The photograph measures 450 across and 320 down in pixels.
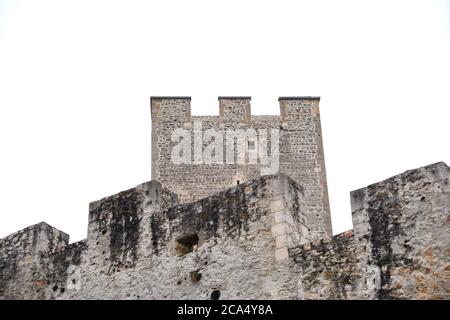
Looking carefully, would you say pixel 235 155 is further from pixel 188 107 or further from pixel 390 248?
pixel 390 248

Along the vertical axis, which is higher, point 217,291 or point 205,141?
point 205,141

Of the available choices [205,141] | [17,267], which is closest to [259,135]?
[205,141]

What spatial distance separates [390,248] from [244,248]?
1.80 meters

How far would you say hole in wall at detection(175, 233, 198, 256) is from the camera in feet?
33.2

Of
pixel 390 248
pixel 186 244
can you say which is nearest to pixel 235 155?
pixel 186 244

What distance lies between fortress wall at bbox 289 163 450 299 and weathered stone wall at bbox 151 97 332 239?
1780 centimetres

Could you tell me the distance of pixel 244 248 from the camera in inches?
376

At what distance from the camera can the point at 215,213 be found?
395 inches

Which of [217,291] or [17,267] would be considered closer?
[217,291]

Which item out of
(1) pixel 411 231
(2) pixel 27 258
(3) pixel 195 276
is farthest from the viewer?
(2) pixel 27 258

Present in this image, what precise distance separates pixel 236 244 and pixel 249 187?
0.69 m

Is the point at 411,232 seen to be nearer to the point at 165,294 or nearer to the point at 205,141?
the point at 165,294

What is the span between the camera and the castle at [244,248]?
27.4 ft
